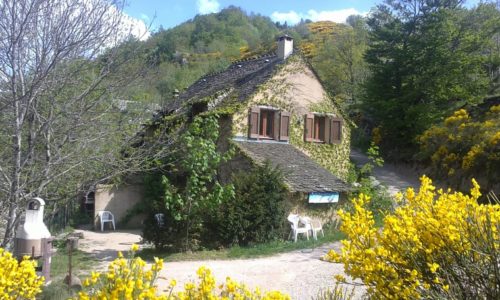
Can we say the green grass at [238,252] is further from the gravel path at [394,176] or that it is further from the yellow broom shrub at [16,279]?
the gravel path at [394,176]

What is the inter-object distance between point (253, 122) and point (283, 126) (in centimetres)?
139

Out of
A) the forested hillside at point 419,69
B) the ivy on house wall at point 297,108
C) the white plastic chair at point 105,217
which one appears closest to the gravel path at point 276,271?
the white plastic chair at point 105,217

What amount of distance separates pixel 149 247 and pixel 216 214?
2243mm

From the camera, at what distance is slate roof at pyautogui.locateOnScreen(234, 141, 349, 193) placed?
49.4ft

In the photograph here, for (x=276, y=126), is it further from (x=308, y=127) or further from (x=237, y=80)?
(x=237, y=80)

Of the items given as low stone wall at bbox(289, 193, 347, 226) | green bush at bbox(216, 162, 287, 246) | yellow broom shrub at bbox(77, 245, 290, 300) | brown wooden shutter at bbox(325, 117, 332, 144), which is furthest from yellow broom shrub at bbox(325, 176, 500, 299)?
brown wooden shutter at bbox(325, 117, 332, 144)

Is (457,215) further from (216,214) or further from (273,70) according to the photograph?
(273,70)

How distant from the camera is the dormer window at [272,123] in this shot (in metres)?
17.9


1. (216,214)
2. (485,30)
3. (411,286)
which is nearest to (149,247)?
(216,214)

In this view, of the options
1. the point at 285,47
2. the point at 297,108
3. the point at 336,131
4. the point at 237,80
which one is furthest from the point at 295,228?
the point at 285,47

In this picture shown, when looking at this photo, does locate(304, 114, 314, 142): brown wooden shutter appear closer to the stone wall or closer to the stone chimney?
the stone chimney

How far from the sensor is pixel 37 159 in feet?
22.0

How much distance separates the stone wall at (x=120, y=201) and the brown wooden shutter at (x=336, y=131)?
27.6 feet

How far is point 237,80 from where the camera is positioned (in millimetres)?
20000
